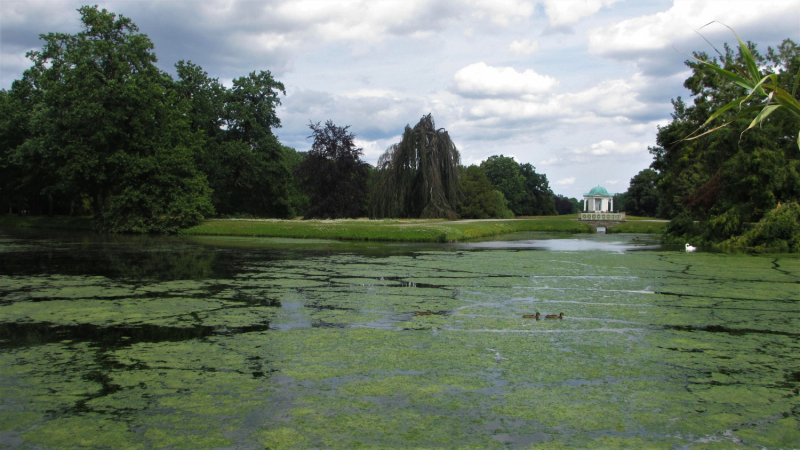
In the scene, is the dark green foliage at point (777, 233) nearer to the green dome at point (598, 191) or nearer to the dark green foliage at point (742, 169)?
the dark green foliage at point (742, 169)

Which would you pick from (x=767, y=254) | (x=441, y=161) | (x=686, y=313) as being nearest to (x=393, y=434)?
(x=686, y=313)

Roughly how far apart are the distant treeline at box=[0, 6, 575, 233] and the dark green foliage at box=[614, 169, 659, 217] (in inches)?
2142

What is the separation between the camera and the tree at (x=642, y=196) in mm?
88188

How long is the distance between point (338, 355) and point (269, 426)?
2.08 metres

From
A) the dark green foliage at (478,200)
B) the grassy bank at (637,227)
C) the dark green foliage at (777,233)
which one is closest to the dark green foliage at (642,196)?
the dark green foliage at (478,200)

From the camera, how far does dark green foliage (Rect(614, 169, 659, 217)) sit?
88.2 metres

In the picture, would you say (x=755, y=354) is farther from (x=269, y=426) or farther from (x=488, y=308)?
(x=269, y=426)

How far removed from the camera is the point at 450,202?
4400 centimetres

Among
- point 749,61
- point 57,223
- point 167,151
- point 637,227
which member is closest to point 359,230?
point 167,151

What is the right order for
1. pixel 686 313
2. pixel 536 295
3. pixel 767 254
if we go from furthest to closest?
pixel 767 254 → pixel 536 295 → pixel 686 313

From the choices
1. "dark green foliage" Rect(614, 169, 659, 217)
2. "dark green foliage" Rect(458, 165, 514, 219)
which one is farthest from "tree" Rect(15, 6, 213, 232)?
"dark green foliage" Rect(614, 169, 659, 217)

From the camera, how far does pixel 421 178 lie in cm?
4328

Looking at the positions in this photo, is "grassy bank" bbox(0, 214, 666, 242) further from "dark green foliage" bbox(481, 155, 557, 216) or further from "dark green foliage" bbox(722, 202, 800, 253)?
"dark green foliage" bbox(481, 155, 557, 216)

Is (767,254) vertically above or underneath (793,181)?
underneath
